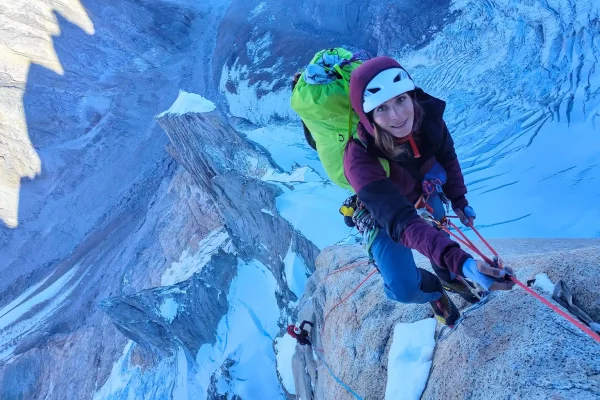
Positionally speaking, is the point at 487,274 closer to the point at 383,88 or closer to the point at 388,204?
the point at 388,204

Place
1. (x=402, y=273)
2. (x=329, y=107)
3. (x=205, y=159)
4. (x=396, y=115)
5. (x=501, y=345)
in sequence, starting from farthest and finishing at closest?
(x=205, y=159)
(x=402, y=273)
(x=329, y=107)
(x=501, y=345)
(x=396, y=115)

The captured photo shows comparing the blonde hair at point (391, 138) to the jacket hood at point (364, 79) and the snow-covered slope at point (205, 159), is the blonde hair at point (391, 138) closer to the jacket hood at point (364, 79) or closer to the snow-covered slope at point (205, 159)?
the jacket hood at point (364, 79)

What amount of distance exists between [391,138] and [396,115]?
158mm

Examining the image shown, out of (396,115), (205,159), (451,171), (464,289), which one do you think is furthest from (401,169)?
(205,159)

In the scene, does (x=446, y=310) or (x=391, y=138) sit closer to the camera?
(x=391, y=138)

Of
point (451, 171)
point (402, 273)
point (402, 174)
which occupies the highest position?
point (402, 174)

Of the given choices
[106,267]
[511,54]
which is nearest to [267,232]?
[511,54]

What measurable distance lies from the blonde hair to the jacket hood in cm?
5

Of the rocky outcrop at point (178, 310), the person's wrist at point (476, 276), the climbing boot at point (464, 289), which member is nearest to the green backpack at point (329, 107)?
the person's wrist at point (476, 276)

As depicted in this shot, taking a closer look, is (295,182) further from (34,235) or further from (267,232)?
(34,235)

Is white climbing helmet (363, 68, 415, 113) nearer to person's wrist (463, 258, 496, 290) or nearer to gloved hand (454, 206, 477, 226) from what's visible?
person's wrist (463, 258, 496, 290)

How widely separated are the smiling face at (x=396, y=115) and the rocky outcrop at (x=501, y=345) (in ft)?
5.41

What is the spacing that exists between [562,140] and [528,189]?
1926 millimetres

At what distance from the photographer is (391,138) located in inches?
106
